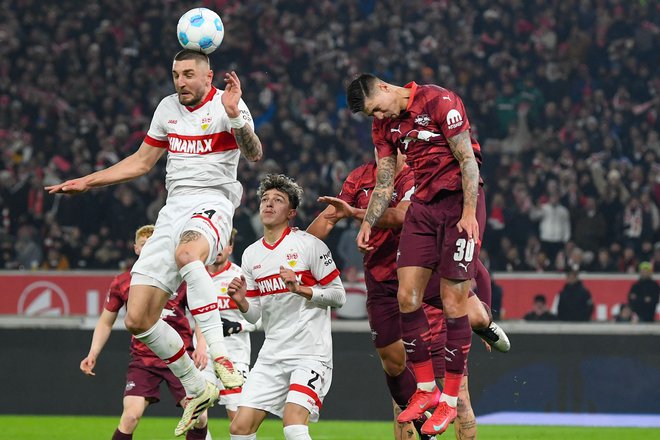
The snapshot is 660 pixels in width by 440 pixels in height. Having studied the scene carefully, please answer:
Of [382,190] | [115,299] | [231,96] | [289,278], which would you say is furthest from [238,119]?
[115,299]

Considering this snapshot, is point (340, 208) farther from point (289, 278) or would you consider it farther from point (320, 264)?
point (289, 278)

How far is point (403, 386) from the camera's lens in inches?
307

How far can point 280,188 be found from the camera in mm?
7637

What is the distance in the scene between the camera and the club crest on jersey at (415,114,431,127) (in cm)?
720

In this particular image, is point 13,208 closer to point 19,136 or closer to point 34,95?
point 19,136

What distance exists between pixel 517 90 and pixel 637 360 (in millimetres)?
8145

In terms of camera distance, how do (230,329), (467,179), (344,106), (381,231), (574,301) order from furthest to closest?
1. (344,106)
2. (574,301)
3. (230,329)
4. (381,231)
5. (467,179)

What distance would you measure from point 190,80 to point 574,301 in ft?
27.3

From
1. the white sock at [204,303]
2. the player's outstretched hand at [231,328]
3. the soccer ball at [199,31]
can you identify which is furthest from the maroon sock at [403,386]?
the soccer ball at [199,31]

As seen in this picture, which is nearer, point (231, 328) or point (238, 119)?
point (238, 119)

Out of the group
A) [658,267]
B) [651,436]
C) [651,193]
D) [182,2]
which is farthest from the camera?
[182,2]

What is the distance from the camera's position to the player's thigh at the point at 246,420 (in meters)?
7.20

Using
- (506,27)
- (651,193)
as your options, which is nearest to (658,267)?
(651,193)

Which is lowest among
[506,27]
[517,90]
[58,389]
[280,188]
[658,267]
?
[58,389]
